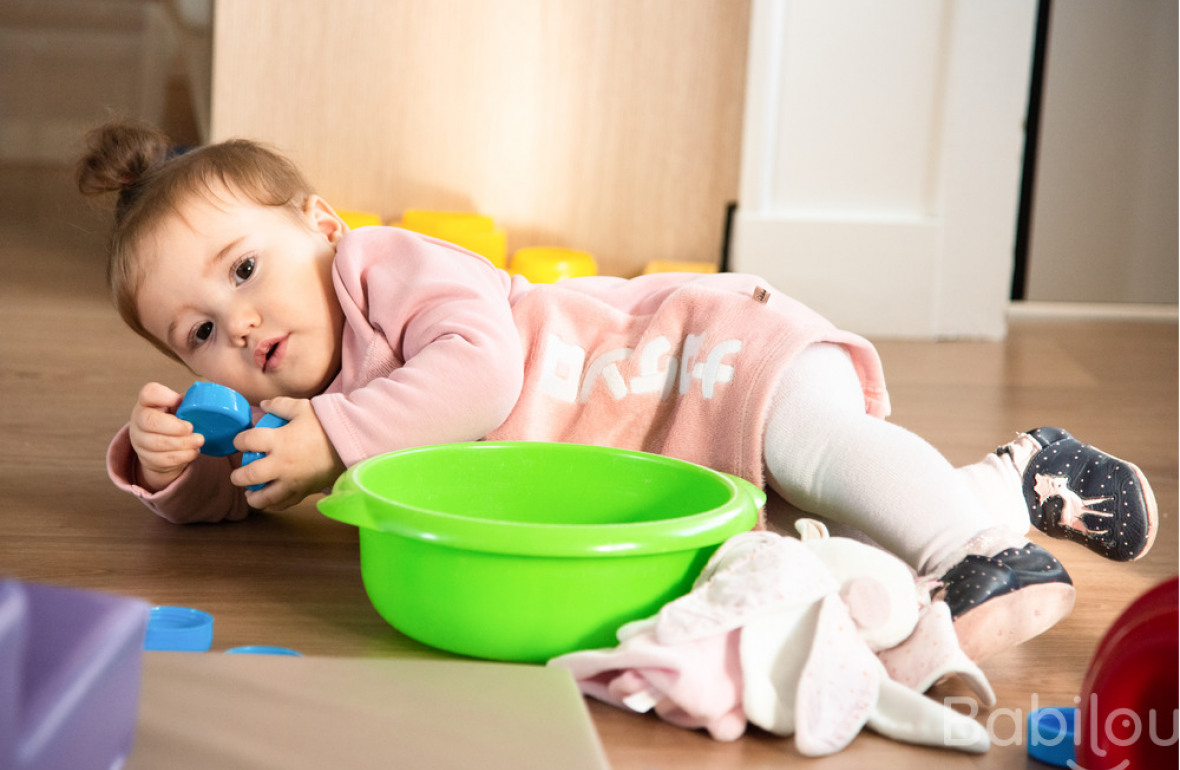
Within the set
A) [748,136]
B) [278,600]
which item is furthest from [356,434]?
[748,136]

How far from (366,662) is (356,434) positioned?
22 cm

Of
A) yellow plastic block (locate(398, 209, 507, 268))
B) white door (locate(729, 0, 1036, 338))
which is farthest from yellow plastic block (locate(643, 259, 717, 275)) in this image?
yellow plastic block (locate(398, 209, 507, 268))

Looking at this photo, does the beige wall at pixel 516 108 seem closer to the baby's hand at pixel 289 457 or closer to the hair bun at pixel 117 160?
the hair bun at pixel 117 160

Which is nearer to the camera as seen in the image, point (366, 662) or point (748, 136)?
point (366, 662)

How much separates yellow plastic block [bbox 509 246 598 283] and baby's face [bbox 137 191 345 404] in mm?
753

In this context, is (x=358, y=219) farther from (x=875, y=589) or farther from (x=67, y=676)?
(x=67, y=676)

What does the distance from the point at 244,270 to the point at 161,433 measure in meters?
0.15

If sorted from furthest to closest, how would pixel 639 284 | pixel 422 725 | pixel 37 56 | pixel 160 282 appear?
pixel 37 56 → pixel 639 284 → pixel 160 282 → pixel 422 725

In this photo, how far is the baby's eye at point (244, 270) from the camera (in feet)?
2.99

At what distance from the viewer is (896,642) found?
618 mm

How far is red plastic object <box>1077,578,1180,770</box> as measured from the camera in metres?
0.46

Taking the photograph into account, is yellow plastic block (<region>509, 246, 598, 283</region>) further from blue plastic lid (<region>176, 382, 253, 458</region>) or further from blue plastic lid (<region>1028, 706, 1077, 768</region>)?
blue plastic lid (<region>1028, 706, 1077, 768</region>)

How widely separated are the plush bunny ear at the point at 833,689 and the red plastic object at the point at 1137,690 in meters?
0.11

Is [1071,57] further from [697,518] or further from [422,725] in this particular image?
[422,725]
